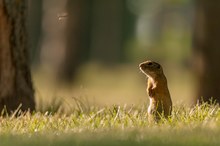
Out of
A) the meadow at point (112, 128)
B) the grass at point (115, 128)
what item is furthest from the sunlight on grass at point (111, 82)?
the grass at point (115, 128)

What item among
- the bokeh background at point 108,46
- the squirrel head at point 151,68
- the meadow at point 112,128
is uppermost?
the squirrel head at point 151,68

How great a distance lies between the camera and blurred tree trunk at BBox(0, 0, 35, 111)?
12148 mm

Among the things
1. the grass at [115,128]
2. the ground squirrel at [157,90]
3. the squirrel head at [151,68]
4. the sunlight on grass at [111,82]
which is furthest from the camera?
the sunlight on grass at [111,82]

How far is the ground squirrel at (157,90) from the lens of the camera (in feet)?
33.7

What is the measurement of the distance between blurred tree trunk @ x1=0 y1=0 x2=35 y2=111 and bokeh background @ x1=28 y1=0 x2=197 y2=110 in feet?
2.45

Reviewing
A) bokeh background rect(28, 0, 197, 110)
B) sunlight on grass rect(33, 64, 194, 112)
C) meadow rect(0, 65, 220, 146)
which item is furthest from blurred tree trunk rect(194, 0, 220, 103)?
sunlight on grass rect(33, 64, 194, 112)

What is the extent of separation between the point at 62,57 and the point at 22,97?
16.9m

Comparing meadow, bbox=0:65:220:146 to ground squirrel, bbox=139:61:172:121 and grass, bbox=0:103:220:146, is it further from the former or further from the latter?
ground squirrel, bbox=139:61:172:121

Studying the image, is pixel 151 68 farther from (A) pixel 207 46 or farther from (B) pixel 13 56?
(A) pixel 207 46

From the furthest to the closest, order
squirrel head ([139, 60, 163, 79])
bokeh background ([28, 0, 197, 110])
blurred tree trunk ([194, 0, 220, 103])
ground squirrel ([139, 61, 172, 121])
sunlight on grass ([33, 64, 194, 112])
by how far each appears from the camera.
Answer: bokeh background ([28, 0, 197, 110]) < sunlight on grass ([33, 64, 194, 112]) < blurred tree trunk ([194, 0, 220, 103]) < squirrel head ([139, 60, 163, 79]) < ground squirrel ([139, 61, 172, 121])

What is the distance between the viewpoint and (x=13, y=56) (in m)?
12.3

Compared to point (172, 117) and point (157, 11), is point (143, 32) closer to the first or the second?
point (157, 11)

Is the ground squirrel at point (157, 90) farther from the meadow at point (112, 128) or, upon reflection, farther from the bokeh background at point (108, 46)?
the bokeh background at point (108, 46)

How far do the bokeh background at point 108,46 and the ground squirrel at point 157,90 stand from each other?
1794 mm
